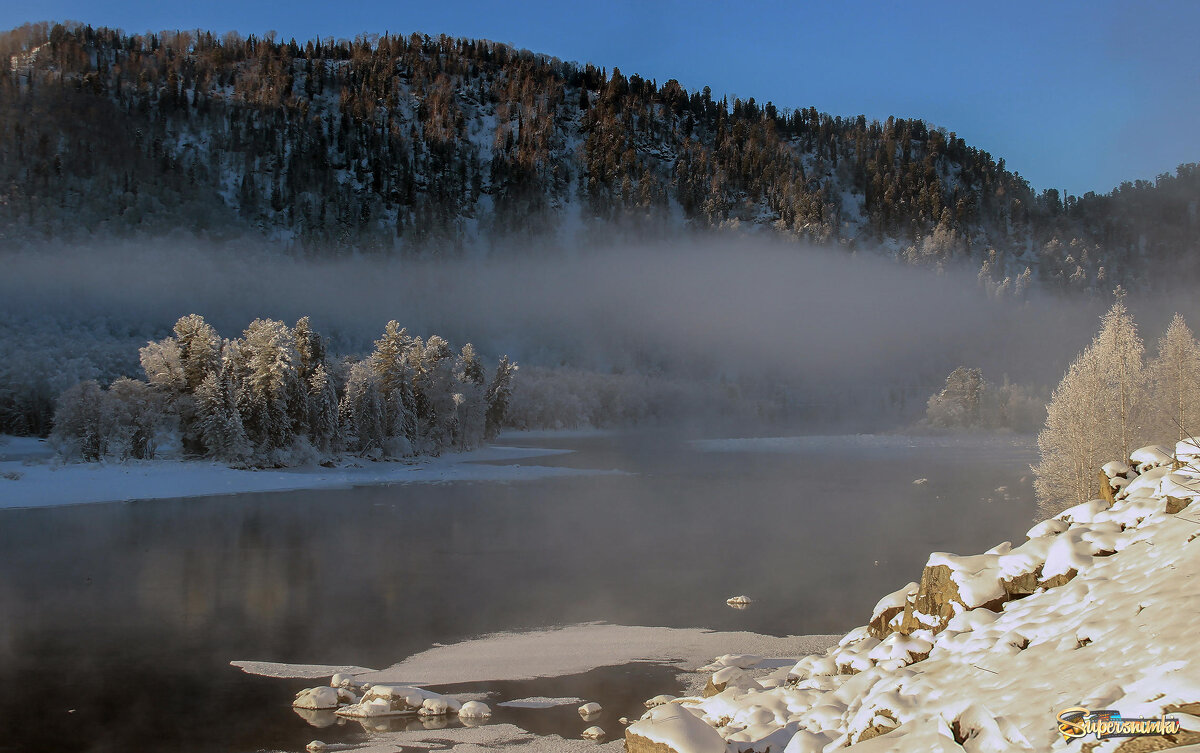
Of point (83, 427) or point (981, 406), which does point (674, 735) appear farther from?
point (981, 406)

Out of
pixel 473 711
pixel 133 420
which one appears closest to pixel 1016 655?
pixel 473 711

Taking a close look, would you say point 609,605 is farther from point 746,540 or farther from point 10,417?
point 10,417

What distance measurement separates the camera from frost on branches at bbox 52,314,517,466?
190ft

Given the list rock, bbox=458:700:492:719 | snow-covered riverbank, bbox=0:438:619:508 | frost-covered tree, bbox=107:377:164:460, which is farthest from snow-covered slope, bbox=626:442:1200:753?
frost-covered tree, bbox=107:377:164:460

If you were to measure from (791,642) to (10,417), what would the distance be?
89774 millimetres

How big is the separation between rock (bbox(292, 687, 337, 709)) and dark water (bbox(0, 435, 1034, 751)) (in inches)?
13.9

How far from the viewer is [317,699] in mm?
15141

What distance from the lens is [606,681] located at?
656 inches

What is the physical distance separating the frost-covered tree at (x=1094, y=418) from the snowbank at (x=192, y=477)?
1447 inches

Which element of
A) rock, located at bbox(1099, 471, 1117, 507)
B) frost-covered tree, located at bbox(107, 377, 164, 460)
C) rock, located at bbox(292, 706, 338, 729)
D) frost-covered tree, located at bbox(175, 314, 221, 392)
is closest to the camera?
rock, located at bbox(1099, 471, 1117, 507)

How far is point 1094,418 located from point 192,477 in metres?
53.9

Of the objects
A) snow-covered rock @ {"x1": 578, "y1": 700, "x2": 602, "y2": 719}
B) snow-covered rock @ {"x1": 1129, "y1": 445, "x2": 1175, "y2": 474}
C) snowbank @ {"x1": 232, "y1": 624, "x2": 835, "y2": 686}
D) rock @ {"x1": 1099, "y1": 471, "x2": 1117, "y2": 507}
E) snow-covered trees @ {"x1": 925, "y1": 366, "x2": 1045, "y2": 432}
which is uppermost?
snow-covered rock @ {"x1": 1129, "y1": 445, "x2": 1175, "y2": 474}

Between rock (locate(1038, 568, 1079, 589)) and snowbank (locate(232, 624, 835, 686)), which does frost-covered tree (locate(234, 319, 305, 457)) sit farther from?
rock (locate(1038, 568, 1079, 589))

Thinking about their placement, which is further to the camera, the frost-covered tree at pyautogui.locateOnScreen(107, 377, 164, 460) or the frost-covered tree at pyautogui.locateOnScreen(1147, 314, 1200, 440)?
the frost-covered tree at pyautogui.locateOnScreen(107, 377, 164, 460)
